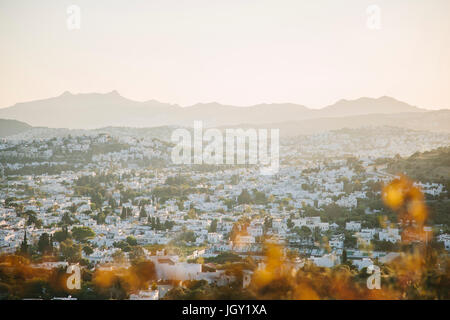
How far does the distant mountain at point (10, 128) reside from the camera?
95.3 meters

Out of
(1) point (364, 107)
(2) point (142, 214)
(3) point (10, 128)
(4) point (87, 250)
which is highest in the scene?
(1) point (364, 107)

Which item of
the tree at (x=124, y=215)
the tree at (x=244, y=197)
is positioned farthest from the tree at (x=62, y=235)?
the tree at (x=244, y=197)

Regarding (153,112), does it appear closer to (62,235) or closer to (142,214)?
(142,214)

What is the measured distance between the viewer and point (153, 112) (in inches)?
7013

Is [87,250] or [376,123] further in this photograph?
[376,123]

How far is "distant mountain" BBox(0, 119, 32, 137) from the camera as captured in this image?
95338mm

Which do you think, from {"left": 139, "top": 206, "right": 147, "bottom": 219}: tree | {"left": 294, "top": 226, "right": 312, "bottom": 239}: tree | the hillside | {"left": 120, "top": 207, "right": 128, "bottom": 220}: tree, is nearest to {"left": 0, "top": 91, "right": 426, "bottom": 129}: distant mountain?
the hillside

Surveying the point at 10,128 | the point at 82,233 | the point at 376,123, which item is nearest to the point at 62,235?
the point at 82,233

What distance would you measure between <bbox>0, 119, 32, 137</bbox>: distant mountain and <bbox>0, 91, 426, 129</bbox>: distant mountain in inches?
1821

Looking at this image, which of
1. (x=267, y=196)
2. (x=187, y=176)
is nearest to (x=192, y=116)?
(x=187, y=176)

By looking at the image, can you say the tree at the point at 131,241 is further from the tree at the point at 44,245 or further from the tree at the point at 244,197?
the tree at the point at 244,197

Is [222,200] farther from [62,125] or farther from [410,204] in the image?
[62,125]

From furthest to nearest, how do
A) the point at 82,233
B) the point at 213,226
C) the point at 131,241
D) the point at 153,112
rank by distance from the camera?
the point at 153,112 < the point at 213,226 < the point at 82,233 < the point at 131,241

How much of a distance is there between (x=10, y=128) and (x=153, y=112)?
81443 mm
